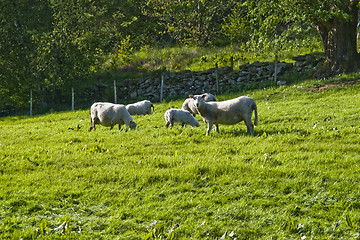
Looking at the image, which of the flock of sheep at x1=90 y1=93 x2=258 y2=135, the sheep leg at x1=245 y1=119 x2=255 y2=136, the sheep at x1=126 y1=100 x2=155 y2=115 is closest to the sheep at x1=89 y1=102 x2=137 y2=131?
the flock of sheep at x1=90 y1=93 x2=258 y2=135

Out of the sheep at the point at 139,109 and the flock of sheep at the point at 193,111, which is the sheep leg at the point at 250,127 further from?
the sheep at the point at 139,109

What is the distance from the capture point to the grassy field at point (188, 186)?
693 cm

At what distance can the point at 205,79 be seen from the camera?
98.8 feet

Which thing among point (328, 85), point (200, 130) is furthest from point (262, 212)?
point (328, 85)

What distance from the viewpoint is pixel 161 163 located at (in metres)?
9.87

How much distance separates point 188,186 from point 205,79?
22063 mm

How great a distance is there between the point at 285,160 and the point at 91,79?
27598 millimetres

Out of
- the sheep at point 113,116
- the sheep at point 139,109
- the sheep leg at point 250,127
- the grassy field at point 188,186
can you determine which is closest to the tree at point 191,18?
the sheep at point 139,109

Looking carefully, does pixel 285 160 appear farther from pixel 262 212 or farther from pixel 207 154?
pixel 262 212

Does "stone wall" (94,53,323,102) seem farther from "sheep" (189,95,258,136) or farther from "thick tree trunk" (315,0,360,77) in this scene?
"sheep" (189,95,258,136)

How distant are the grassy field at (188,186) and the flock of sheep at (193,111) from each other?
49cm

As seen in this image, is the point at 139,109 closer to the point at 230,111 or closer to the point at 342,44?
the point at 230,111

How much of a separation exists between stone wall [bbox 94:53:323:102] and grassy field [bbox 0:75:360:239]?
14.4 meters

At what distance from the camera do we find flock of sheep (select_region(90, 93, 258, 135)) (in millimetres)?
12984
